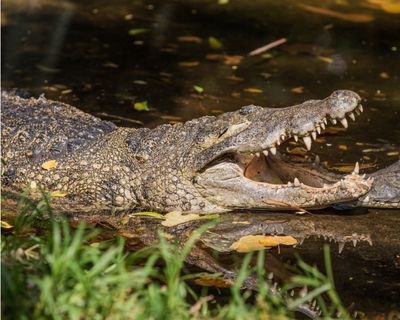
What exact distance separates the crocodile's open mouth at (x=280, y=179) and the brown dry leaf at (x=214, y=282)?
125 cm

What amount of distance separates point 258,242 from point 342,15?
676cm

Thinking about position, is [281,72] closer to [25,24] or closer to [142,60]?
[142,60]

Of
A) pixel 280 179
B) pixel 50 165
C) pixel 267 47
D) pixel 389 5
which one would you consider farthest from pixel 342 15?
pixel 50 165

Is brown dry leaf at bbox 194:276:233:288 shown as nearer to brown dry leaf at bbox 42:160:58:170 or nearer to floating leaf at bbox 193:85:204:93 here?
brown dry leaf at bbox 42:160:58:170

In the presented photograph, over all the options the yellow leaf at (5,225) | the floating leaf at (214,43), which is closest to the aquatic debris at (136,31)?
the floating leaf at (214,43)

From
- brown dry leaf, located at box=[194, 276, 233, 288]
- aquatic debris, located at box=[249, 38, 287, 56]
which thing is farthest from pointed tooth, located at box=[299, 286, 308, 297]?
aquatic debris, located at box=[249, 38, 287, 56]

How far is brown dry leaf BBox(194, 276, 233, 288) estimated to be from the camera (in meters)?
5.77

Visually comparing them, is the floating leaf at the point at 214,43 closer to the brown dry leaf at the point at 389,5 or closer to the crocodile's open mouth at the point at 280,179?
the brown dry leaf at the point at 389,5

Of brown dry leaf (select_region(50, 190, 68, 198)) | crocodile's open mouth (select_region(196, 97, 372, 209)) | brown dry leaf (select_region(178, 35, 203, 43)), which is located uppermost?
crocodile's open mouth (select_region(196, 97, 372, 209))

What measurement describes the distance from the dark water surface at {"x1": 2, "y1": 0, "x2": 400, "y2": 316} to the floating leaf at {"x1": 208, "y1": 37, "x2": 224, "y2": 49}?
4cm

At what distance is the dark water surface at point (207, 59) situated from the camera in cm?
943

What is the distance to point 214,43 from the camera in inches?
453

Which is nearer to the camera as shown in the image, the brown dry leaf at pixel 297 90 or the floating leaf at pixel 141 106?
A: the floating leaf at pixel 141 106

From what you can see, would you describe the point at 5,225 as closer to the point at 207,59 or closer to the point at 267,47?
the point at 207,59
